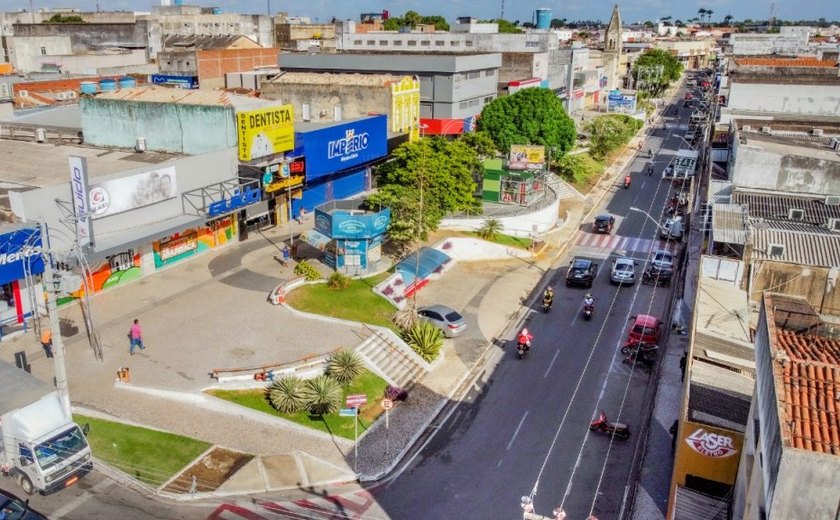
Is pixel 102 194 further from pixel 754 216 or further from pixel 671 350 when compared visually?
pixel 754 216

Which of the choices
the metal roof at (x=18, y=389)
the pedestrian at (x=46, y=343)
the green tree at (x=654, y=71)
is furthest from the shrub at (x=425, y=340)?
the green tree at (x=654, y=71)

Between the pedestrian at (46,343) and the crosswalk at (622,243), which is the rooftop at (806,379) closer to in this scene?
the pedestrian at (46,343)

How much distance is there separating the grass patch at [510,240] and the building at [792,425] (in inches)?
1174

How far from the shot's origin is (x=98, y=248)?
33.2 meters

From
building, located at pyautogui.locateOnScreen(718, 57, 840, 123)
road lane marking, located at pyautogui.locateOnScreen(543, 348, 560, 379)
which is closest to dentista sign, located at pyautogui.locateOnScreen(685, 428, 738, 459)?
road lane marking, located at pyautogui.locateOnScreen(543, 348, 560, 379)

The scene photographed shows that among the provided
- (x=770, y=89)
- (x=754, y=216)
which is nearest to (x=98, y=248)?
(x=754, y=216)

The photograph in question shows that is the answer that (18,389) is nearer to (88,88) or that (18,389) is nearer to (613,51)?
(88,88)

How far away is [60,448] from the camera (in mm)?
21672

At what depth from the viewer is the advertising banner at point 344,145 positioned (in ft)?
158

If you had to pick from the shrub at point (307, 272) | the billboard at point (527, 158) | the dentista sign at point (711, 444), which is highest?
the billboard at point (527, 158)

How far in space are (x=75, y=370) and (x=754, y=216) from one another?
35.6 metres

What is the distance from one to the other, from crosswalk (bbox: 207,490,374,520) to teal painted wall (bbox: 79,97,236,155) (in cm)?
2599

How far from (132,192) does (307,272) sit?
9.92 m

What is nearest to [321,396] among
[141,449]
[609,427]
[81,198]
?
[141,449]
